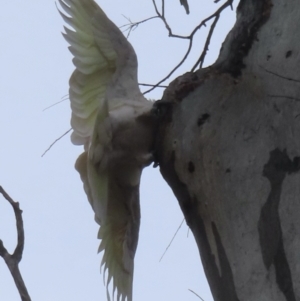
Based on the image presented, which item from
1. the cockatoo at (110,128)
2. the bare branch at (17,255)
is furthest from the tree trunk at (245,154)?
the bare branch at (17,255)

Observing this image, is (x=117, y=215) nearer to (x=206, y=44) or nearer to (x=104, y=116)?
(x=104, y=116)

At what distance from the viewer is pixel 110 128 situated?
5.88 feet

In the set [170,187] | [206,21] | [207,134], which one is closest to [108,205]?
[170,187]

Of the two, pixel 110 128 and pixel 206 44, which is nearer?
pixel 110 128

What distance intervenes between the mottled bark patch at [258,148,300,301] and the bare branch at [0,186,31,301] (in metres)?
0.45

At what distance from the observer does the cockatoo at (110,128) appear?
1785 mm

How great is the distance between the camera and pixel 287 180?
4.19 ft

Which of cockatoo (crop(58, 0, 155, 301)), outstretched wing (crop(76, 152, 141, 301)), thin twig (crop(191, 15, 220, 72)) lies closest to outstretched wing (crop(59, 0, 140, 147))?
cockatoo (crop(58, 0, 155, 301))

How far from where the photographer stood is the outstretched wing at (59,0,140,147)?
78.2 inches

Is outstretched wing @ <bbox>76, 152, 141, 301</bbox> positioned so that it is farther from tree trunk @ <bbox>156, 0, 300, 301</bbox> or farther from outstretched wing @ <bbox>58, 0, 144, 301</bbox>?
tree trunk @ <bbox>156, 0, 300, 301</bbox>

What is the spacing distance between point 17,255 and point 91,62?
914 mm

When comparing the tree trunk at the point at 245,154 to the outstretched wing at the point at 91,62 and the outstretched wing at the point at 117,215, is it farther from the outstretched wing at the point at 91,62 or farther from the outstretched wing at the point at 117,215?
the outstretched wing at the point at 91,62

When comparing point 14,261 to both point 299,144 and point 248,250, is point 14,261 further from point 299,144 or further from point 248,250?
point 299,144

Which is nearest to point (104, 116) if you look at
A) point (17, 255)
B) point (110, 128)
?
point (110, 128)
